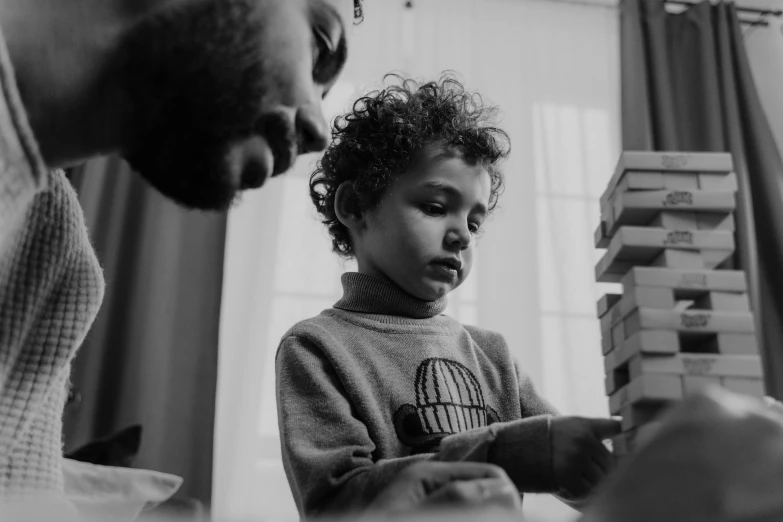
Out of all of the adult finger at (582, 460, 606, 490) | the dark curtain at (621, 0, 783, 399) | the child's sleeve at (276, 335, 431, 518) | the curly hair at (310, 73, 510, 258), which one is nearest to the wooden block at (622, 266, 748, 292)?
the adult finger at (582, 460, 606, 490)

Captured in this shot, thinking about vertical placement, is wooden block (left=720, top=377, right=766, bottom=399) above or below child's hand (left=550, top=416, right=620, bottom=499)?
above

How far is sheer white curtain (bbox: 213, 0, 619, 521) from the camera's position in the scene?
265 centimetres

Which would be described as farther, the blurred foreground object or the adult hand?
the adult hand

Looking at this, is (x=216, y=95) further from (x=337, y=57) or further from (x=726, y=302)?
(x=726, y=302)

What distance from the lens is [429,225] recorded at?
141 centimetres

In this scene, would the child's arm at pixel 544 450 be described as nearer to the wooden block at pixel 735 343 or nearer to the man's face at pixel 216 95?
the wooden block at pixel 735 343

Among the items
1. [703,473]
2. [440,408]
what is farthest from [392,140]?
[703,473]

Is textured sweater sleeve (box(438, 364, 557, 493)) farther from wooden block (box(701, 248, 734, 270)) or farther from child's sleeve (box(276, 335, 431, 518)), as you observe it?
wooden block (box(701, 248, 734, 270))

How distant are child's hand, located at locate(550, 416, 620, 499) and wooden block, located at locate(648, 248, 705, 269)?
0.20 meters

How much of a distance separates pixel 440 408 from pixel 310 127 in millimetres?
581

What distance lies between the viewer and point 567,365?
282cm

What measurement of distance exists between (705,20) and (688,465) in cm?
330

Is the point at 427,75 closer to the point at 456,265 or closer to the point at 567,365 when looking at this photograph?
the point at 567,365

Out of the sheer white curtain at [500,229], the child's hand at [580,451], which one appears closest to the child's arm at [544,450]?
the child's hand at [580,451]
